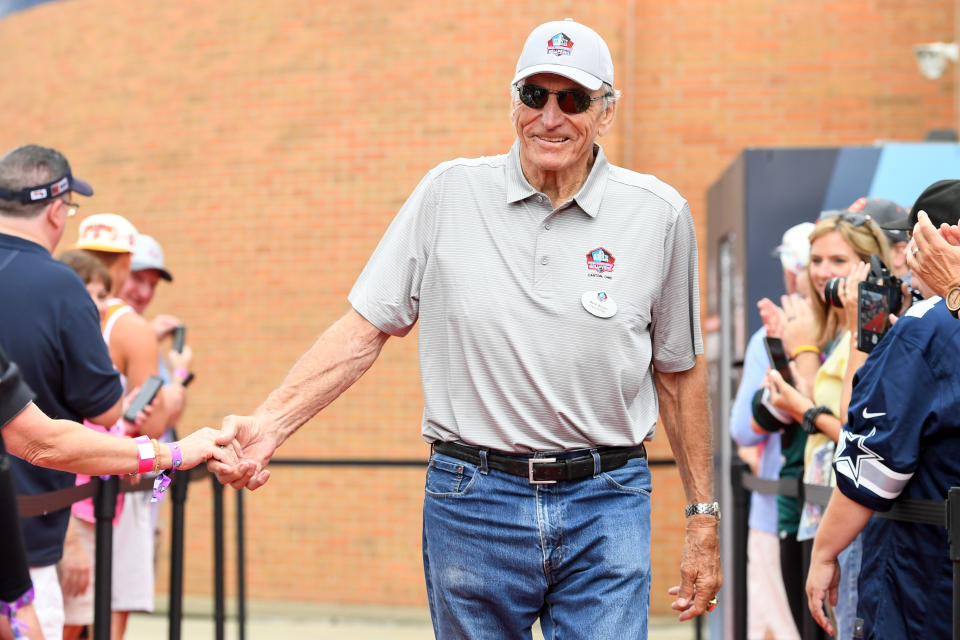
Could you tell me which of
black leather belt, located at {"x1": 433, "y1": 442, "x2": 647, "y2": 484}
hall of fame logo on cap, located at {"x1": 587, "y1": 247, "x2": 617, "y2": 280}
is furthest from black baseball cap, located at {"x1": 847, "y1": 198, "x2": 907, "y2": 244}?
black leather belt, located at {"x1": 433, "y1": 442, "x2": 647, "y2": 484}

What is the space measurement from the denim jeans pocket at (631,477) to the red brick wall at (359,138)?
6.12 meters

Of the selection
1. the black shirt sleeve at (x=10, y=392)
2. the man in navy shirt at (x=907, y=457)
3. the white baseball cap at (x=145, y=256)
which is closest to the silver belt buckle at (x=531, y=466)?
the man in navy shirt at (x=907, y=457)

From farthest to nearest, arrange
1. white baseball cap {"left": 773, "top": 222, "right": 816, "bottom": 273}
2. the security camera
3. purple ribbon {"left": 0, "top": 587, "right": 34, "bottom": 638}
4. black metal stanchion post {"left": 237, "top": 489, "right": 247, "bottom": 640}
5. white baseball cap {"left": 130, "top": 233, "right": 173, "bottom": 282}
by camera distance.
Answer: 1. the security camera
2. black metal stanchion post {"left": 237, "top": 489, "right": 247, "bottom": 640}
3. white baseball cap {"left": 130, "top": 233, "right": 173, "bottom": 282}
4. white baseball cap {"left": 773, "top": 222, "right": 816, "bottom": 273}
5. purple ribbon {"left": 0, "top": 587, "right": 34, "bottom": 638}

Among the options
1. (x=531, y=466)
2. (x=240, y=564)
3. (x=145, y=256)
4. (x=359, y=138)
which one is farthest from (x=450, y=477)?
(x=359, y=138)

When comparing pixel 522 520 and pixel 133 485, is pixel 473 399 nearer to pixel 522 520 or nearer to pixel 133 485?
pixel 522 520

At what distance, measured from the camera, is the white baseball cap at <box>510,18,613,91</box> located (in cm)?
316

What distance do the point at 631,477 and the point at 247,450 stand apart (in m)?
1.01

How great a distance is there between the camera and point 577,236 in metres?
3.16

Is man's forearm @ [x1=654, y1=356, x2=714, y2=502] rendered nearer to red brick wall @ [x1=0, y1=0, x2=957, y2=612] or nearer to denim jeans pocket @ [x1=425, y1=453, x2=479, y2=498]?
denim jeans pocket @ [x1=425, y1=453, x2=479, y2=498]

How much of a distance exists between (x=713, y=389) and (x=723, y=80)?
2.76 meters

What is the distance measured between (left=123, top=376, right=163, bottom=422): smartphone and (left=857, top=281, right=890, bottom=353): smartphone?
272 cm

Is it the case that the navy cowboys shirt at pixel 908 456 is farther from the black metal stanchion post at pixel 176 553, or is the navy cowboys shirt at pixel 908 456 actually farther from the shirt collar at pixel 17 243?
the black metal stanchion post at pixel 176 553

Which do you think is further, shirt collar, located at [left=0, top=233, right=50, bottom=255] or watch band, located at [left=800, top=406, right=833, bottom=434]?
watch band, located at [left=800, top=406, right=833, bottom=434]

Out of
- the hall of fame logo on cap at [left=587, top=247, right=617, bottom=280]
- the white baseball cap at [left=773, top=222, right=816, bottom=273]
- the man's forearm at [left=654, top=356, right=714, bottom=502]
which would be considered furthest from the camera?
the white baseball cap at [left=773, top=222, right=816, bottom=273]
